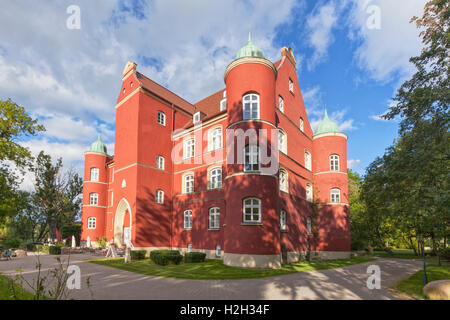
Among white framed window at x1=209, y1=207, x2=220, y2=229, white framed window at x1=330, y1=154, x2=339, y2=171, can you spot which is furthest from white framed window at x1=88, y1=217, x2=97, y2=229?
white framed window at x1=330, y1=154, x2=339, y2=171

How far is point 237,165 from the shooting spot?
16562mm

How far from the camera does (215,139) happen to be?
22031 millimetres

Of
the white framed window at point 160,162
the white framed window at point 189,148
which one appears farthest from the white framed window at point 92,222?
the white framed window at point 189,148

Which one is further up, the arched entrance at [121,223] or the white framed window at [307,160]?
the white framed window at [307,160]

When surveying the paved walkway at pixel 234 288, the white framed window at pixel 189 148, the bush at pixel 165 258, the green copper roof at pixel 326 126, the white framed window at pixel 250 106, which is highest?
the green copper roof at pixel 326 126

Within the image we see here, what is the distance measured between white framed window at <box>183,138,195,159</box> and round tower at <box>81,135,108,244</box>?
523 inches

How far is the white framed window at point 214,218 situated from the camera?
66.3 feet

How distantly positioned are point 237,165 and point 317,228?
40.7 feet

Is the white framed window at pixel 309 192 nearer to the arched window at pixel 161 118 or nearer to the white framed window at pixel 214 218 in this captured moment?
the white framed window at pixel 214 218

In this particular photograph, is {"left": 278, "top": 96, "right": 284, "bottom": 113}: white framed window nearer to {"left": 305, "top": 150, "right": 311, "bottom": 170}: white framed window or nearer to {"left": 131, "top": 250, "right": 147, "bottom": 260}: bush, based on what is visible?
{"left": 305, "top": 150, "right": 311, "bottom": 170}: white framed window

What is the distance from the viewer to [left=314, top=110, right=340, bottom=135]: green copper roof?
2594cm

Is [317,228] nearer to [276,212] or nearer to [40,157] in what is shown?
[276,212]

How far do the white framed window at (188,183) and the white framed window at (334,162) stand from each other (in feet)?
43.7
